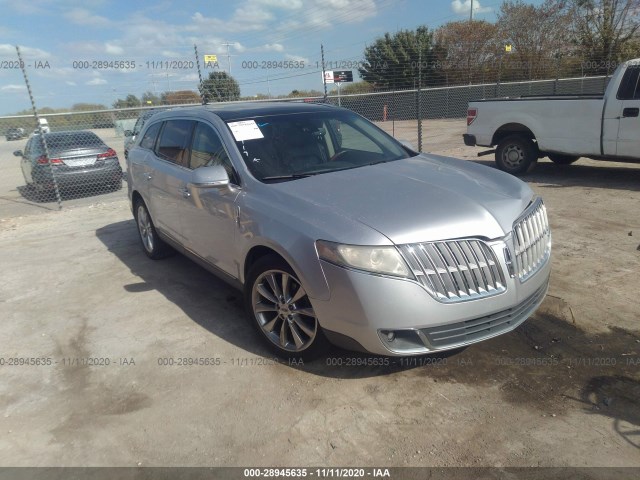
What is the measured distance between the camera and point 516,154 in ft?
30.0

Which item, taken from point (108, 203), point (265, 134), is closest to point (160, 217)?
point (265, 134)

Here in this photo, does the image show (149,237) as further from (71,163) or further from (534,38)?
(534,38)

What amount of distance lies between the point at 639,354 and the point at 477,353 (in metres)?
1.07

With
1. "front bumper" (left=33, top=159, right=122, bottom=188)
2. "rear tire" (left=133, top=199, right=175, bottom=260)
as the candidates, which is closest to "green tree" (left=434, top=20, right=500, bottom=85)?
"front bumper" (left=33, top=159, right=122, bottom=188)

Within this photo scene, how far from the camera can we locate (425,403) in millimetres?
2910

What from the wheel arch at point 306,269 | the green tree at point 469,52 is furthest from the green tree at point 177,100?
the green tree at point 469,52

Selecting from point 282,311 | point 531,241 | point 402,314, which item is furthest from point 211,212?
point 531,241

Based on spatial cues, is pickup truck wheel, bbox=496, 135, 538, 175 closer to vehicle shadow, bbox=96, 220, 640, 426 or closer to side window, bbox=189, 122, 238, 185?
vehicle shadow, bbox=96, 220, 640, 426

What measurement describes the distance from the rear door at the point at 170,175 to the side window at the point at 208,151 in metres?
0.15

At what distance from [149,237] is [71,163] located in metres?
5.90

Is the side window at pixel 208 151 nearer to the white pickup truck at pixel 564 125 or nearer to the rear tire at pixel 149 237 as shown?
the rear tire at pixel 149 237

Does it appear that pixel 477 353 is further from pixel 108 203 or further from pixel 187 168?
pixel 108 203

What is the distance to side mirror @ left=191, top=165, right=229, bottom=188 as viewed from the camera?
3523 millimetres

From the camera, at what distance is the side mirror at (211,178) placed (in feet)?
11.6
